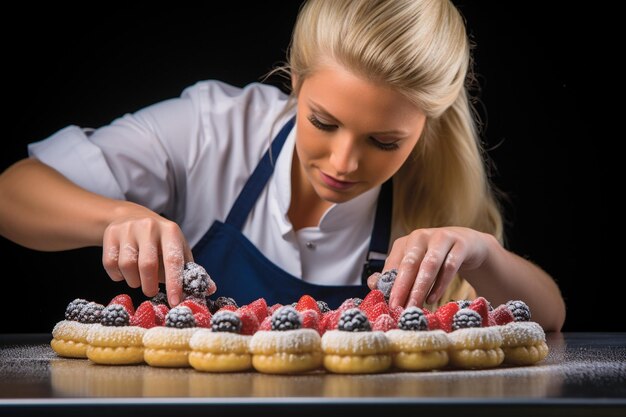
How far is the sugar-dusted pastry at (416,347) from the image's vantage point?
1.57 meters

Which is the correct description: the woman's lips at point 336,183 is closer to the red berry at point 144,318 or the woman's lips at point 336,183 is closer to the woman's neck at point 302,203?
the woman's neck at point 302,203

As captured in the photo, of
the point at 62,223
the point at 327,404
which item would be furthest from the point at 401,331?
the point at 62,223

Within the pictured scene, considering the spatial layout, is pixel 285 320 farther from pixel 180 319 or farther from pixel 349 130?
pixel 349 130

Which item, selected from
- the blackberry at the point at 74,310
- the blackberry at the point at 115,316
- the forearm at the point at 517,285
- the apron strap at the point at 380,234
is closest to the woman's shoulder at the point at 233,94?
the apron strap at the point at 380,234

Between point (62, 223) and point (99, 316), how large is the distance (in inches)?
25.5

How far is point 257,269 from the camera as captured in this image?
2711 millimetres

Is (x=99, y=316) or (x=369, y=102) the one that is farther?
(x=369, y=102)

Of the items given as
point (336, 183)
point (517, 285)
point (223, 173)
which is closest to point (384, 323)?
point (336, 183)

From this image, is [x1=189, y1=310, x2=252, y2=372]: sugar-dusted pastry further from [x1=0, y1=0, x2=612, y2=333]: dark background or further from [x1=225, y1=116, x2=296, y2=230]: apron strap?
[x1=0, y1=0, x2=612, y2=333]: dark background

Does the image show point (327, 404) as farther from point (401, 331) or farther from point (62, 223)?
point (62, 223)

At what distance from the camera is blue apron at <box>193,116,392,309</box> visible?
2686 mm

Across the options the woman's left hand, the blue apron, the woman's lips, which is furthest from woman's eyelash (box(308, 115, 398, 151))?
the blue apron

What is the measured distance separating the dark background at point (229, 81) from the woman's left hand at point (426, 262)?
1394 mm

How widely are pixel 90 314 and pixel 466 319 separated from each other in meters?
0.71
